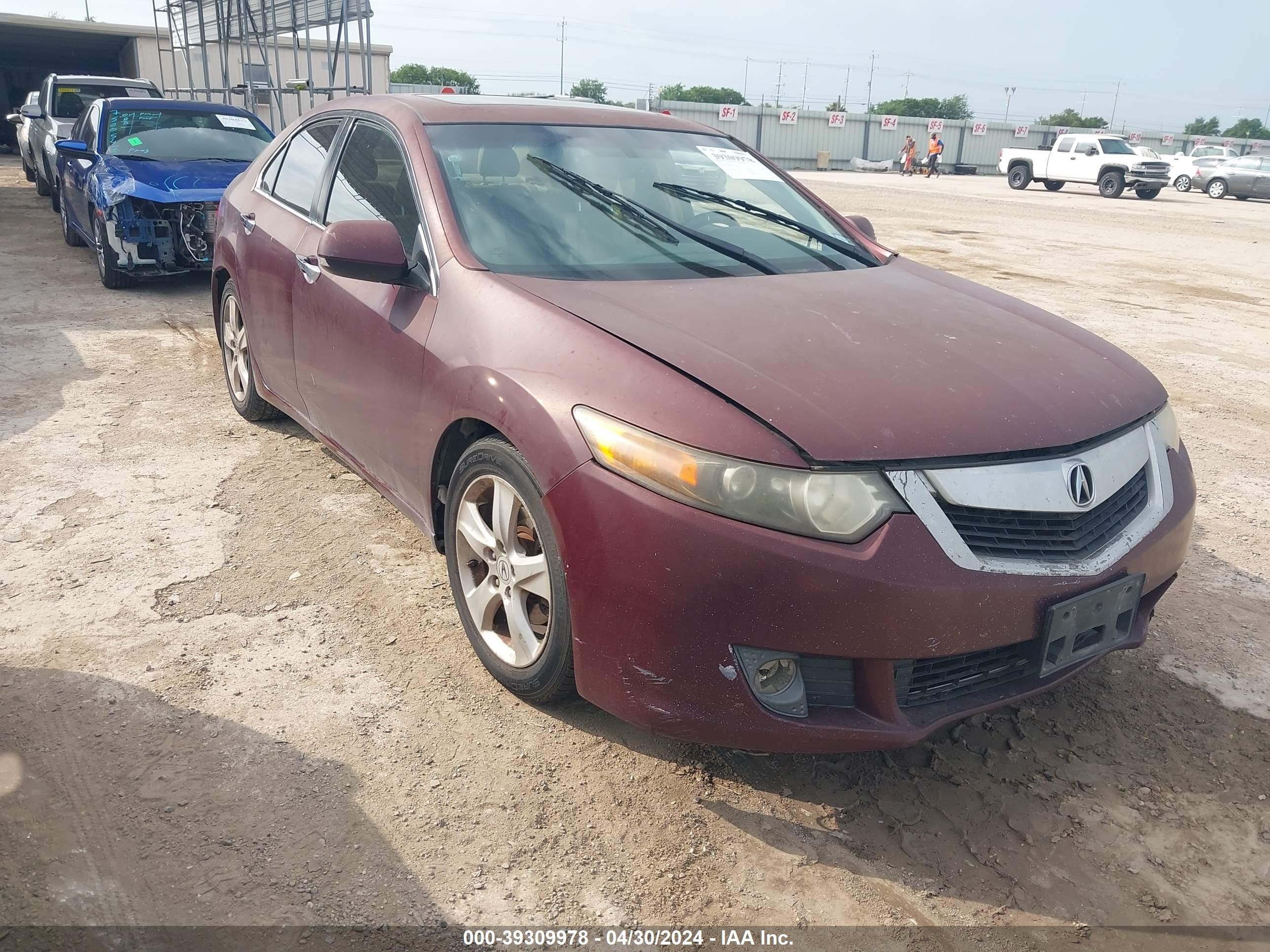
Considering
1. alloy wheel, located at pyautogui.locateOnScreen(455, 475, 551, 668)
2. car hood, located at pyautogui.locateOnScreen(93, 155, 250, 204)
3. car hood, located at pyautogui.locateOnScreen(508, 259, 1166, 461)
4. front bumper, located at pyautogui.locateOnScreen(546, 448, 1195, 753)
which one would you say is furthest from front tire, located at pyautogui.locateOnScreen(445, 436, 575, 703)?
car hood, located at pyautogui.locateOnScreen(93, 155, 250, 204)

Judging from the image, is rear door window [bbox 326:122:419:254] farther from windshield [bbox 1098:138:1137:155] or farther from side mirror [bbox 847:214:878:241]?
windshield [bbox 1098:138:1137:155]

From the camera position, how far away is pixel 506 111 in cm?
357

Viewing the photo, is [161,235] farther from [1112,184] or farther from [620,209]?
[1112,184]

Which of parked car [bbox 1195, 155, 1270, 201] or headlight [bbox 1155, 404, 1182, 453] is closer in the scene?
headlight [bbox 1155, 404, 1182, 453]

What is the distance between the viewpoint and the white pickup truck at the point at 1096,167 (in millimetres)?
27281

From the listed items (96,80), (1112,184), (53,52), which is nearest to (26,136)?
(96,80)

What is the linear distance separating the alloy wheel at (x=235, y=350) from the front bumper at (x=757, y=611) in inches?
124

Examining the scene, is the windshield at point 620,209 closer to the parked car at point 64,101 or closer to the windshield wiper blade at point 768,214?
the windshield wiper blade at point 768,214

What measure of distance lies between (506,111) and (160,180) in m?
5.68

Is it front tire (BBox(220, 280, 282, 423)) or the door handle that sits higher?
the door handle

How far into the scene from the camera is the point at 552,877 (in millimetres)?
2199

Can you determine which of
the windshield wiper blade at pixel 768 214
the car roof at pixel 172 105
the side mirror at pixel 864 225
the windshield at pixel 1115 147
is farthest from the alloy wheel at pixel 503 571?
the windshield at pixel 1115 147

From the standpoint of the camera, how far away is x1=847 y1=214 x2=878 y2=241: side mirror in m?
4.02

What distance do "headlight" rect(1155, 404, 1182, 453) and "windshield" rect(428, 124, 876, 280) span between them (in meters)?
1.11
